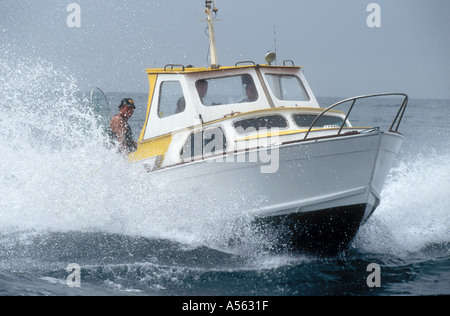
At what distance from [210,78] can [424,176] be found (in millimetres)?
4705

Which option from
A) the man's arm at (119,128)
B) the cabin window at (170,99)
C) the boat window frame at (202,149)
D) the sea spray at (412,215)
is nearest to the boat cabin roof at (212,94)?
the cabin window at (170,99)

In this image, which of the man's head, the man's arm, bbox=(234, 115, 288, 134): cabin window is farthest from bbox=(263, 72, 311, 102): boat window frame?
the man's arm

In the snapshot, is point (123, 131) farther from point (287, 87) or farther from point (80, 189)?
point (287, 87)

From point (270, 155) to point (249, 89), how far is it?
205cm

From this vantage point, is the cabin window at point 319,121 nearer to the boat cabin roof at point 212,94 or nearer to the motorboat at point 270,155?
the motorboat at point 270,155

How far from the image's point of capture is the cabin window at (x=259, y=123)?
6633 mm

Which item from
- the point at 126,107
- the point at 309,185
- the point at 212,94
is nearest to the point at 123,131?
the point at 126,107

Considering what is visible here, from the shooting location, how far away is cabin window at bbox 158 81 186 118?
7.45 meters

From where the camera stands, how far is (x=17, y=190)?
792cm

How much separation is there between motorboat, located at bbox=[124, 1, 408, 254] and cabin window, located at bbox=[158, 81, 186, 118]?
0.06ft

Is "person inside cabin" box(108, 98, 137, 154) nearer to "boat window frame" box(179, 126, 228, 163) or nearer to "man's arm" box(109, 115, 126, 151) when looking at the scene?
"man's arm" box(109, 115, 126, 151)

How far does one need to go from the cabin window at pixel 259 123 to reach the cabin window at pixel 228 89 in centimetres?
78

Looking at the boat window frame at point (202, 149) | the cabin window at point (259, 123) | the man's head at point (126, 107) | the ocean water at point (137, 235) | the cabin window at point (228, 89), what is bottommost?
the ocean water at point (137, 235)
